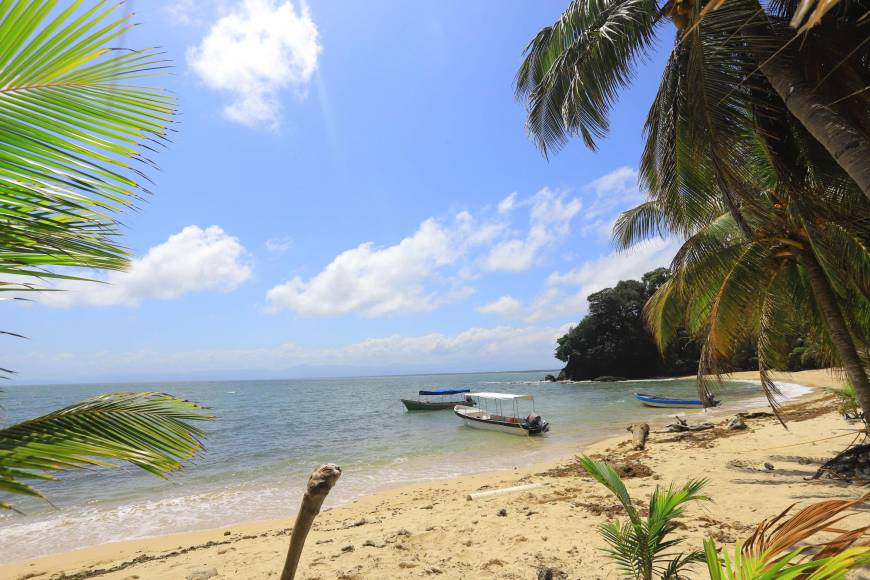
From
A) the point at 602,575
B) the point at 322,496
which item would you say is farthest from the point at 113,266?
the point at 602,575

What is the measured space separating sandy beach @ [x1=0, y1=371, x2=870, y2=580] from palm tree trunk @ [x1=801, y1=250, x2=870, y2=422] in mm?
1662

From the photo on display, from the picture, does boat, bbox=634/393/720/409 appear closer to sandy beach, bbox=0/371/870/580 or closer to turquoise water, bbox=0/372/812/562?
turquoise water, bbox=0/372/812/562

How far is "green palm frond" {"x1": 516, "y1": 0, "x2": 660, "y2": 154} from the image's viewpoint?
237 inches

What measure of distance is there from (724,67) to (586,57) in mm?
1814

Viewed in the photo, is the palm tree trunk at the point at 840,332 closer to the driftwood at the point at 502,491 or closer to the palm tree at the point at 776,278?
the palm tree at the point at 776,278

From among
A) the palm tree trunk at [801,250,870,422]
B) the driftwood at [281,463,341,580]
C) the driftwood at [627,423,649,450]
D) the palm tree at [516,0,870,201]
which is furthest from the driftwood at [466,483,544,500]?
the driftwood at [281,463,341,580]

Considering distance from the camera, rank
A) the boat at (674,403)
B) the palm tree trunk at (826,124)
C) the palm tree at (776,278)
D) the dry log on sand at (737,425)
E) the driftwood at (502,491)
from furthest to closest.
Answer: the boat at (674,403) < the dry log on sand at (737,425) < the driftwood at (502,491) < the palm tree at (776,278) < the palm tree trunk at (826,124)

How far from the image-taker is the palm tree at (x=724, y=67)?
396 cm

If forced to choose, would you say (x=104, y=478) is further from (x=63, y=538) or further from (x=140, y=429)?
(x=140, y=429)

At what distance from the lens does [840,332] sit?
625 cm

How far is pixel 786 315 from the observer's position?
881 cm

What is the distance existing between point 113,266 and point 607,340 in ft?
243

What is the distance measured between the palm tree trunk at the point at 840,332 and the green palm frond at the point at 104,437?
312 inches

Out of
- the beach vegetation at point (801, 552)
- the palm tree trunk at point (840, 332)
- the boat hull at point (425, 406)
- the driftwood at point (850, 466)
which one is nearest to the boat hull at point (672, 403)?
the boat hull at point (425, 406)
